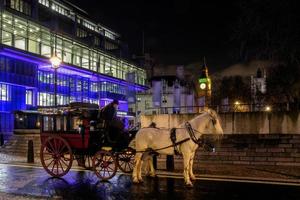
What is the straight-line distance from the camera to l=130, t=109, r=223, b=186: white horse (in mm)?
11797

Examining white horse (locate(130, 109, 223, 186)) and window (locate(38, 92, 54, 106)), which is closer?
white horse (locate(130, 109, 223, 186))

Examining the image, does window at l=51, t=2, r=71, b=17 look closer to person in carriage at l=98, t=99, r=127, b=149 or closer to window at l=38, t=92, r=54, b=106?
window at l=38, t=92, r=54, b=106

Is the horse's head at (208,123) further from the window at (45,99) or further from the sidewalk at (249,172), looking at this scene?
the window at (45,99)

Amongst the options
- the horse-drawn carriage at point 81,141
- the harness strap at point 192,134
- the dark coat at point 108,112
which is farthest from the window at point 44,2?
the harness strap at point 192,134

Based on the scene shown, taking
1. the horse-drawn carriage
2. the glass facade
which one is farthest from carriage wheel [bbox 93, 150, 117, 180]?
the glass facade

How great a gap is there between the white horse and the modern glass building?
46919 millimetres

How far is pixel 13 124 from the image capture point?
57.3m

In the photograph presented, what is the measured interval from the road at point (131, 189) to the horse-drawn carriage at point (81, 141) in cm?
57

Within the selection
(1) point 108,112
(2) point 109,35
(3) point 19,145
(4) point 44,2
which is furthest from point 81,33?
(1) point 108,112

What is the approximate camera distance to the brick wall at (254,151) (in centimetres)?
1778

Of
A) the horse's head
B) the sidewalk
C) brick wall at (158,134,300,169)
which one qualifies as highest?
the horse's head

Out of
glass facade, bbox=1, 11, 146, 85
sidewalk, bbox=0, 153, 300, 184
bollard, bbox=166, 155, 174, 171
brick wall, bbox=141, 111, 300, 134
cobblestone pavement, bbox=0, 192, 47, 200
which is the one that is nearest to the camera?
cobblestone pavement, bbox=0, 192, 47, 200

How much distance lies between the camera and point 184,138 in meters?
11.9

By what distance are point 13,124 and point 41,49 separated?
13.9 metres
